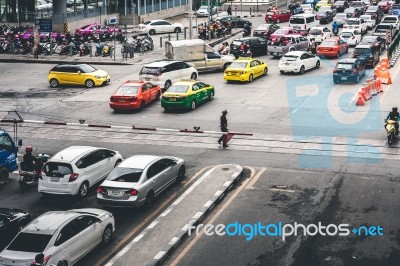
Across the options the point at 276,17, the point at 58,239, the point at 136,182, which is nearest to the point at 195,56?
the point at 136,182

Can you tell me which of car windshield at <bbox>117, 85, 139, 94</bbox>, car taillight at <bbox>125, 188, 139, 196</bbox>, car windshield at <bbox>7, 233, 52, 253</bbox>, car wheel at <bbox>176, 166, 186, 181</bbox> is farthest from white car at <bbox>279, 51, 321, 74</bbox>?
car windshield at <bbox>7, 233, 52, 253</bbox>

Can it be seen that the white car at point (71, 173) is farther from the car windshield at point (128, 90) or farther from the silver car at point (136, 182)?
the car windshield at point (128, 90)

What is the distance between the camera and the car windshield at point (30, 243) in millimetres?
18859

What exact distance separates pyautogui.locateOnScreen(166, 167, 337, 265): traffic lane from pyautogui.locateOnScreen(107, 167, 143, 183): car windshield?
280 cm

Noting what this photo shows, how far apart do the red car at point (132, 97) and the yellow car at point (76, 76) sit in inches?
276

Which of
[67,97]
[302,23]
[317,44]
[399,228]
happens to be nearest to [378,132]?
[399,228]

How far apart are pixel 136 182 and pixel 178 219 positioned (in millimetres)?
Result: 2080

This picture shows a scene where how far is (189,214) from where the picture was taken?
75.2ft

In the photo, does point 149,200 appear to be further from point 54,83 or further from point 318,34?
point 318,34

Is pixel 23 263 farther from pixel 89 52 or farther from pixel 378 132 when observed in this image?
pixel 89 52

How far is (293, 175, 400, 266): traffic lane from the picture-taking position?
1944 centimetres

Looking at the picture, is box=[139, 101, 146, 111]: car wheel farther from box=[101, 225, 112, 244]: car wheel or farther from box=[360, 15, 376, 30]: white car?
box=[360, 15, 376, 30]: white car

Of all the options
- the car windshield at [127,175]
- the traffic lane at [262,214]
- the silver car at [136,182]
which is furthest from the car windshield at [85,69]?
the car windshield at [127,175]

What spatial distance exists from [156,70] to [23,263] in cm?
2658
